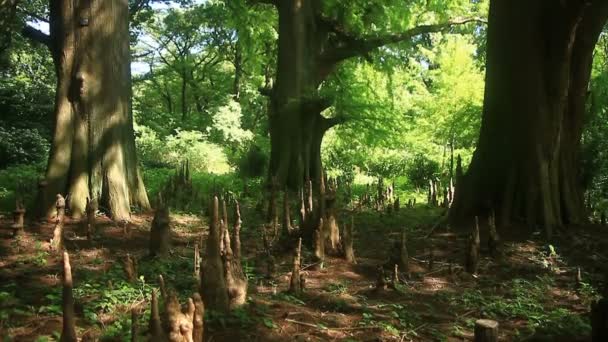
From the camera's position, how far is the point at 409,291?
5281mm

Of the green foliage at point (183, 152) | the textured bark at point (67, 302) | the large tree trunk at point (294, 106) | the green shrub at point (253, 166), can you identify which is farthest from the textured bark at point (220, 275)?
the green foliage at point (183, 152)

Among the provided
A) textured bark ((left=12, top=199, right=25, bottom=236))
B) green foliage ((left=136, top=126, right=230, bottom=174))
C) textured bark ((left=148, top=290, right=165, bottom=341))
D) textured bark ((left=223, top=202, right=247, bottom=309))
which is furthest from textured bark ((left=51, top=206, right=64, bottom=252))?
green foliage ((left=136, top=126, right=230, bottom=174))

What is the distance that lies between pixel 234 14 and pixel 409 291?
12.0 metres

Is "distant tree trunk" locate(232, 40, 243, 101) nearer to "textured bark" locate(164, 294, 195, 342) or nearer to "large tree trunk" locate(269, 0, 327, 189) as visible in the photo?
"large tree trunk" locate(269, 0, 327, 189)

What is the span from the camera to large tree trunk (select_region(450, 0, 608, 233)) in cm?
777

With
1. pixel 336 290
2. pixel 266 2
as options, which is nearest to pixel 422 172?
pixel 266 2

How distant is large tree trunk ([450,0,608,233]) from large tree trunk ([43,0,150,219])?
17.9 feet

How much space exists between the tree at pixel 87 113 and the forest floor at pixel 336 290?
0.61 meters

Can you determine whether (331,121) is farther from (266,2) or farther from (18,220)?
(18,220)

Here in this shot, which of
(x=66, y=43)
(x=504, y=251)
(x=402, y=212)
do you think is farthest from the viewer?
(x=402, y=212)

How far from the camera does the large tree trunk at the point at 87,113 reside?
7516 mm

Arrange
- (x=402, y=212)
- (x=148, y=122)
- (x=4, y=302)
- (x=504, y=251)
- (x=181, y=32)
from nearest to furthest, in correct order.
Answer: (x=4, y=302), (x=504, y=251), (x=402, y=212), (x=148, y=122), (x=181, y=32)

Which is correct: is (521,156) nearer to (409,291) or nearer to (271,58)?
(409,291)

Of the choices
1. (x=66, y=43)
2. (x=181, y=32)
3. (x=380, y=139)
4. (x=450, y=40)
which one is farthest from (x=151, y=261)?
(x=181, y=32)
